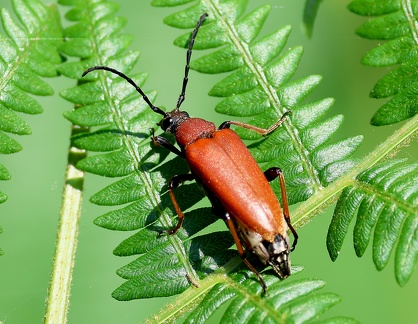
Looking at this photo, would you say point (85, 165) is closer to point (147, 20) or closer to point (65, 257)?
point (65, 257)

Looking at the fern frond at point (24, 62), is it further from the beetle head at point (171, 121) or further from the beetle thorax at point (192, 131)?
the beetle thorax at point (192, 131)

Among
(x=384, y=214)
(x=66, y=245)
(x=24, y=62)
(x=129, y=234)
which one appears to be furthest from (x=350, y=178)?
(x=129, y=234)

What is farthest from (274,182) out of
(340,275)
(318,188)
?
(340,275)

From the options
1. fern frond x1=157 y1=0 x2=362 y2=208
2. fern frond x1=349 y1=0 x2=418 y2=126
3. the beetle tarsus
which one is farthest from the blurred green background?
fern frond x1=349 y1=0 x2=418 y2=126

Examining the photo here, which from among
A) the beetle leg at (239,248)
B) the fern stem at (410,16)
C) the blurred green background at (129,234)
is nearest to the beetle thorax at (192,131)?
the beetle leg at (239,248)

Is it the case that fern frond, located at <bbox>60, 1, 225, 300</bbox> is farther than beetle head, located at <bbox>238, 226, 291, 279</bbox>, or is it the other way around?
fern frond, located at <bbox>60, 1, 225, 300</bbox>

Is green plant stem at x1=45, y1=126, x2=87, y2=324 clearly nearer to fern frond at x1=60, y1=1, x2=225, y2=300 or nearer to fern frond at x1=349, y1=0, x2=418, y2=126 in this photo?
fern frond at x1=60, y1=1, x2=225, y2=300
